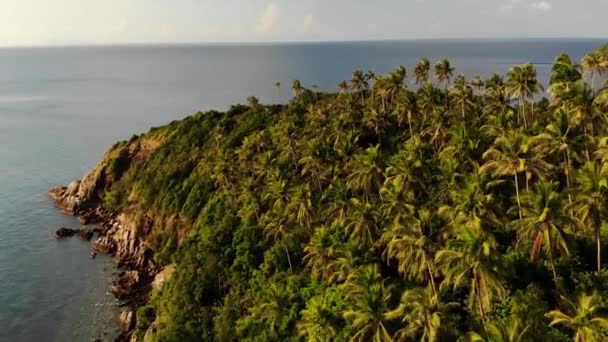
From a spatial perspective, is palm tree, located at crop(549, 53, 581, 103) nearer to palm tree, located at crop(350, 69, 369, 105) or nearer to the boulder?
palm tree, located at crop(350, 69, 369, 105)

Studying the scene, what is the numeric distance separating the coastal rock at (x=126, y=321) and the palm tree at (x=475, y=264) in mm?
47096

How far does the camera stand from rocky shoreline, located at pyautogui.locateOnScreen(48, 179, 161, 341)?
76.4m

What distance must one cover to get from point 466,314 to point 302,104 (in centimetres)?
6815

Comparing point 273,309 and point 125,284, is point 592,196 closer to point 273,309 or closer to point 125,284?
point 273,309

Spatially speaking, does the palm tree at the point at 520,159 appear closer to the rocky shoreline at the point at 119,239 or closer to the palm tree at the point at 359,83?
the rocky shoreline at the point at 119,239

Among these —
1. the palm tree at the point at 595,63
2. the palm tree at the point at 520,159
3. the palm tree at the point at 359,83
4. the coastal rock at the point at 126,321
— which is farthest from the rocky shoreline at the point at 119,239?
the palm tree at the point at 595,63

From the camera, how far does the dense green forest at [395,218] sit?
41688 mm

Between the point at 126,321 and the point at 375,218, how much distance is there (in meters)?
39.6

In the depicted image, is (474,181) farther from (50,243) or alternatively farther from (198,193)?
(50,243)

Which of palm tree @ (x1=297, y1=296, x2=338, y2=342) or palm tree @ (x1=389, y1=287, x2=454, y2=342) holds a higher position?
palm tree @ (x1=389, y1=287, x2=454, y2=342)

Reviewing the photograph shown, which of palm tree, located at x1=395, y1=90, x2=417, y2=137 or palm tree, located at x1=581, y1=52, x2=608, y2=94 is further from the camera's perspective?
palm tree, located at x1=395, y1=90, x2=417, y2=137

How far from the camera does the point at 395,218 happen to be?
53.7m

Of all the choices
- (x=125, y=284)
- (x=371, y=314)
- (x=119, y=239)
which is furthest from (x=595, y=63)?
(x=119, y=239)

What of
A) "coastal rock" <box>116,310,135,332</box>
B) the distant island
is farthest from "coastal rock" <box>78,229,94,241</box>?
"coastal rock" <box>116,310,135,332</box>
